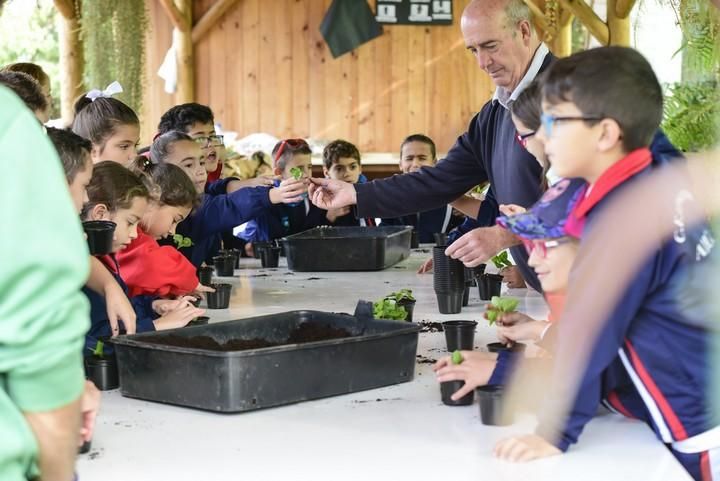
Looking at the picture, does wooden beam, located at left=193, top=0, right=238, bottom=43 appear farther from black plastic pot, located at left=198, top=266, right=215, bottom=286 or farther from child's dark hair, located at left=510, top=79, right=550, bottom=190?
child's dark hair, located at left=510, top=79, right=550, bottom=190

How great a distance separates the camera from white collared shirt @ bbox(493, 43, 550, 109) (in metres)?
3.03

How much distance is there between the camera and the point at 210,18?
9.37m

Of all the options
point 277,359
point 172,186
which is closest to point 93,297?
point 277,359

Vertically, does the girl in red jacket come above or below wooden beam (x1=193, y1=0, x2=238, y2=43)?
below

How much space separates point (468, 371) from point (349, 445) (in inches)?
11.7

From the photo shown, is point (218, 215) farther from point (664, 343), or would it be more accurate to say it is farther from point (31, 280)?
point (31, 280)

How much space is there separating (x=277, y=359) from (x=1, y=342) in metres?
0.88

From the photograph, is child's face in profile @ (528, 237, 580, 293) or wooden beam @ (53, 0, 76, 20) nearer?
child's face in profile @ (528, 237, 580, 293)

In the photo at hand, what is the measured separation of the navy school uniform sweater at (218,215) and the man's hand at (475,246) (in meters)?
1.18

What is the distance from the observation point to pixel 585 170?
1616 millimetres

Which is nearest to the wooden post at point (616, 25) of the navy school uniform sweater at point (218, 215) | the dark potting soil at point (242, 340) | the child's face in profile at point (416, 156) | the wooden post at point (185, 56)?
the child's face in profile at point (416, 156)

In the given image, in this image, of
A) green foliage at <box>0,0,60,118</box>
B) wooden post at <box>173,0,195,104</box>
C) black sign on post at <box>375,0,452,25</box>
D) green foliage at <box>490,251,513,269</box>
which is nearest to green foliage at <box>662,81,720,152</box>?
green foliage at <box>490,251,513,269</box>

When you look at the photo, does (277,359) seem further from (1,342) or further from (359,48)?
(359,48)

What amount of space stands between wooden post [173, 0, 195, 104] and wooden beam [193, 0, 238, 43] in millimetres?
71
